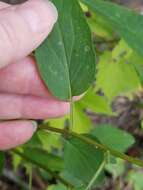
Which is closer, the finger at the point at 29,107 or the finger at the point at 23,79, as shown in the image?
the finger at the point at 23,79

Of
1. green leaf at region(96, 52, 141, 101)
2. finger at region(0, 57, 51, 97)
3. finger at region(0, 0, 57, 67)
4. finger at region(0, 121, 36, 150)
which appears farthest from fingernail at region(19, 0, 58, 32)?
green leaf at region(96, 52, 141, 101)

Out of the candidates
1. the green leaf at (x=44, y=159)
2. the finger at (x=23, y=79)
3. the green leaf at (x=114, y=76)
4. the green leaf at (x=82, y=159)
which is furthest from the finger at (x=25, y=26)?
the green leaf at (x=114, y=76)

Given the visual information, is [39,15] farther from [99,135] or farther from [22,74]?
[99,135]

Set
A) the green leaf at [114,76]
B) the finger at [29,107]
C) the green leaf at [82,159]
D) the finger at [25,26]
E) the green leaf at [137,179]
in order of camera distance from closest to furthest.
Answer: the finger at [25,26], the green leaf at [82,159], the finger at [29,107], the green leaf at [114,76], the green leaf at [137,179]

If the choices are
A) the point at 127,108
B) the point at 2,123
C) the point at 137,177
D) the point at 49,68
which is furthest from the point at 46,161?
the point at 127,108

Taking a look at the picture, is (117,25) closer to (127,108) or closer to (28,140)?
(28,140)

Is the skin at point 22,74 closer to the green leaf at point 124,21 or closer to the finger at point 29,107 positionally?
the finger at point 29,107
